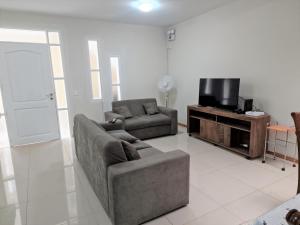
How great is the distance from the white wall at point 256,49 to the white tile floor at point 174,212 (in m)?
1.15

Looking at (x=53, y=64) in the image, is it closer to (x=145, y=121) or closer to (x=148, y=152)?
(x=145, y=121)

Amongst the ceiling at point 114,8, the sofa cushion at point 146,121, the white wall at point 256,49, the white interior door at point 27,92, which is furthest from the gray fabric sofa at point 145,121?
the ceiling at point 114,8

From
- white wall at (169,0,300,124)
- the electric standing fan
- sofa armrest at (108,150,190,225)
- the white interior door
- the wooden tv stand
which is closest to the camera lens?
sofa armrest at (108,150,190,225)

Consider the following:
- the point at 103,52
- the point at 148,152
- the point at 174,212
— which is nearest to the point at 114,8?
the point at 103,52

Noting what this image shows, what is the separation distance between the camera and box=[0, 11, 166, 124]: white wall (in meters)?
4.40

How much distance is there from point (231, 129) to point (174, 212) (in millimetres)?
2105

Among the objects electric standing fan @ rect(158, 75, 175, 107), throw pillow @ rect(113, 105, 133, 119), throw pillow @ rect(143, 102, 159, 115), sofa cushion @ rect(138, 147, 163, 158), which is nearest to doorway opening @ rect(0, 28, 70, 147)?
throw pillow @ rect(113, 105, 133, 119)

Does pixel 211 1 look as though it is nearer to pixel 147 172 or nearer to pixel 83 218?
pixel 147 172

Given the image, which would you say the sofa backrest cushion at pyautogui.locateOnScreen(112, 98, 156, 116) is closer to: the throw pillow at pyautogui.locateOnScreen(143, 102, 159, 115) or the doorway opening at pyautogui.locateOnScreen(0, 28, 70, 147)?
the throw pillow at pyautogui.locateOnScreen(143, 102, 159, 115)

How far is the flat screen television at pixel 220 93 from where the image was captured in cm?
370

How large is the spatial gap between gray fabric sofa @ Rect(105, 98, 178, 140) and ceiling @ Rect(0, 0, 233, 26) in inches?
79.2

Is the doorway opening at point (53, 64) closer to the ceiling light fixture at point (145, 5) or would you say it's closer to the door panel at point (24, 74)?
the door panel at point (24, 74)

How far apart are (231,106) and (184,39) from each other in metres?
2.41

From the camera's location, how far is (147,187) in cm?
192
